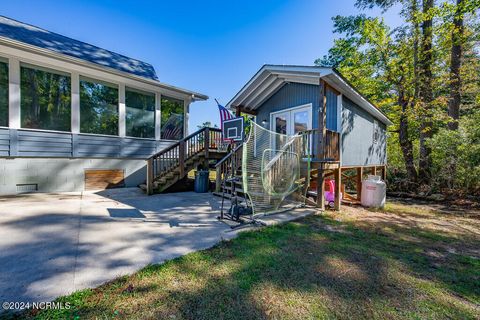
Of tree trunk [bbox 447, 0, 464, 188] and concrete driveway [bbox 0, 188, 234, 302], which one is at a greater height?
tree trunk [bbox 447, 0, 464, 188]

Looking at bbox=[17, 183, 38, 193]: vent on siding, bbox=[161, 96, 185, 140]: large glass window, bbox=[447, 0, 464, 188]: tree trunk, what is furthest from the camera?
bbox=[447, 0, 464, 188]: tree trunk

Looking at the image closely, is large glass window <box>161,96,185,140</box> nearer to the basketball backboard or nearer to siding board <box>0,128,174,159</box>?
siding board <box>0,128,174,159</box>

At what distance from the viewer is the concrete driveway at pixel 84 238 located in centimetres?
212

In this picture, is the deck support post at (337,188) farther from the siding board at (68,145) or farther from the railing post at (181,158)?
the siding board at (68,145)

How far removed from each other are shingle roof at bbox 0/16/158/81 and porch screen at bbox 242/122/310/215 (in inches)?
277

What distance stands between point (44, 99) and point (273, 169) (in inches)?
276

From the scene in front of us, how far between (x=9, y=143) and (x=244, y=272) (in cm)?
725

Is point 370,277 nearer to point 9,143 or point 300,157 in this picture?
point 300,157

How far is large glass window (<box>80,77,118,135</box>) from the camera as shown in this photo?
684 cm

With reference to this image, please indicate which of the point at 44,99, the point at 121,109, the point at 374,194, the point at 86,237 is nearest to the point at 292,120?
the point at 374,194

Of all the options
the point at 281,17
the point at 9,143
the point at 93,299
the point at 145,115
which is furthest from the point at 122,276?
the point at 281,17

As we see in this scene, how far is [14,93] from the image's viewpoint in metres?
5.64

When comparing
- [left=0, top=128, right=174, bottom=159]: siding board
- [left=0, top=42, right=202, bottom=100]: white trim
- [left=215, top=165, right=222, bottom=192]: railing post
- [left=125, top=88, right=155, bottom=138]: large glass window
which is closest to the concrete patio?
[left=0, top=128, right=174, bottom=159]: siding board

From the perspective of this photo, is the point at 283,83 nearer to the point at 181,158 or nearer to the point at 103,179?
the point at 181,158
